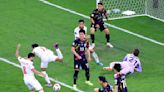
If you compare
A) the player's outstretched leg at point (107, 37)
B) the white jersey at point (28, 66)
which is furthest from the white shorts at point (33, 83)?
the player's outstretched leg at point (107, 37)

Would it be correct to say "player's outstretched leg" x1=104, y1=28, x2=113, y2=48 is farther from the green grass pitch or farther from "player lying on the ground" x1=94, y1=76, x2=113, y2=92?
"player lying on the ground" x1=94, y1=76, x2=113, y2=92

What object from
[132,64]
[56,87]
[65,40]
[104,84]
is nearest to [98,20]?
[65,40]

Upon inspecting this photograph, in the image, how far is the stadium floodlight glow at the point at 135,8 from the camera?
35344 millimetres

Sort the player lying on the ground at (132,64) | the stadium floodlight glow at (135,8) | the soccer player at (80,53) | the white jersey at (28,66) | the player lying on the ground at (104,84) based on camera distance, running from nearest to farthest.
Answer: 1. the player lying on the ground at (104,84)
2. the white jersey at (28,66)
3. the soccer player at (80,53)
4. the player lying on the ground at (132,64)
5. the stadium floodlight glow at (135,8)

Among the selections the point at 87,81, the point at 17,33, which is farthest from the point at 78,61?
the point at 17,33

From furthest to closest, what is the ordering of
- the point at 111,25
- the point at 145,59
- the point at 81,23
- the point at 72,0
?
the point at 72,0
the point at 111,25
the point at 145,59
the point at 81,23

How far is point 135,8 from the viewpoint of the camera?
3597cm

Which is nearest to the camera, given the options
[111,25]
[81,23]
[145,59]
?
[81,23]

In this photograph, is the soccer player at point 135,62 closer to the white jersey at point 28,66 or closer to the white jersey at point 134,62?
the white jersey at point 134,62

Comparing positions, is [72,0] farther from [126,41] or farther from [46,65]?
[46,65]

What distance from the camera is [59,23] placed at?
3356 cm

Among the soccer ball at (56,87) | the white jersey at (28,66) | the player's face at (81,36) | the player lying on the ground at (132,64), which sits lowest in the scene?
the soccer ball at (56,87)

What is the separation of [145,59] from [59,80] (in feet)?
16.1

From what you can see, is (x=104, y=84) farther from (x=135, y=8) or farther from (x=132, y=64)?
(x=135, y=8)
